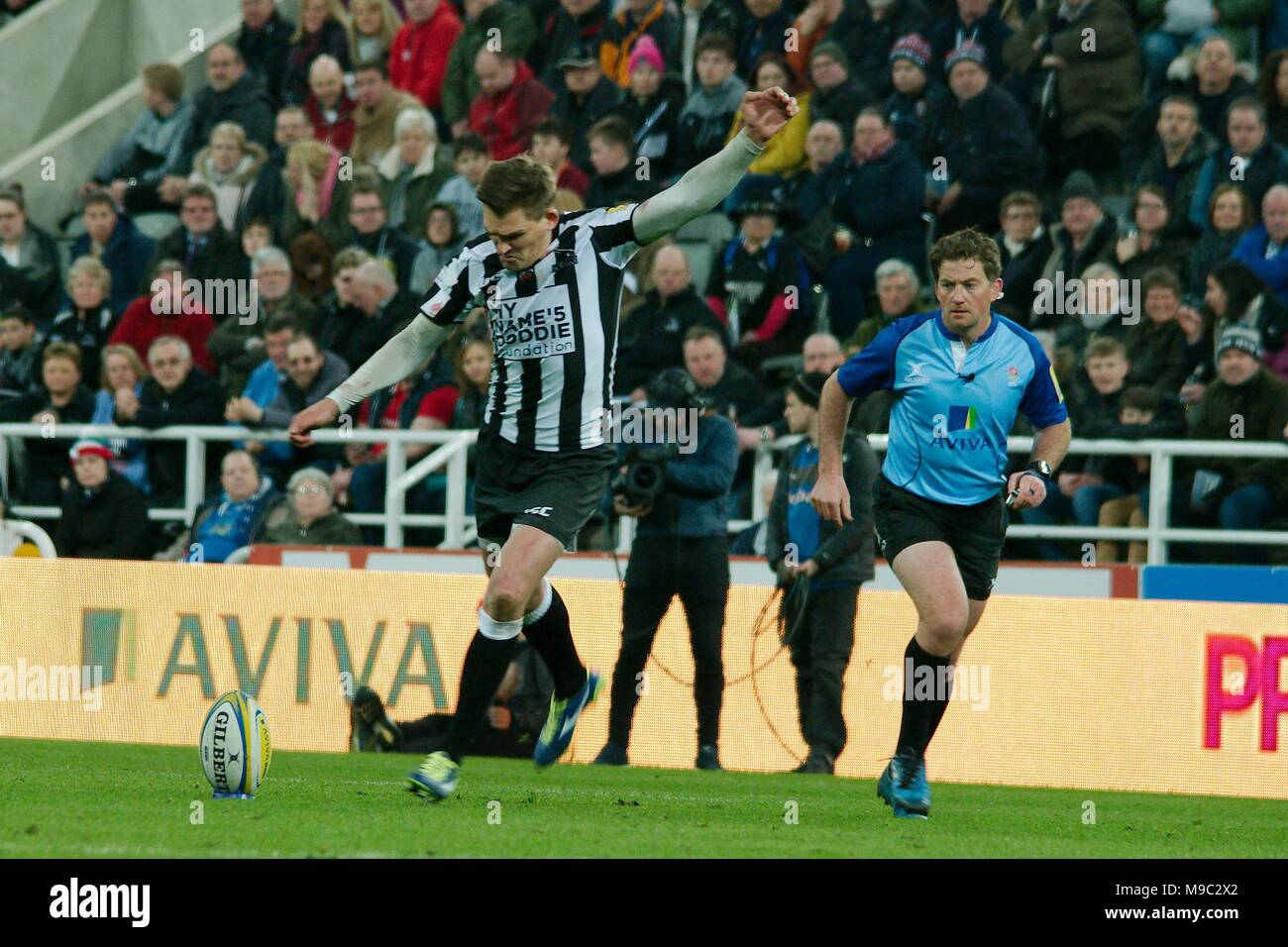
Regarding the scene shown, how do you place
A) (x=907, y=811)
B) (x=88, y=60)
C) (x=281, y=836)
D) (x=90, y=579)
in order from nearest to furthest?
(x=281, y=836)
(x=907, y=811)
(x=90, y=579)
(x=88, y=60)

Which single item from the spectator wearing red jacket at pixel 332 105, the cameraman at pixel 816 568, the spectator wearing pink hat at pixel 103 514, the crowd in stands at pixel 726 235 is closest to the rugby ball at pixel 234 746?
the cameraman at pixel 816 568

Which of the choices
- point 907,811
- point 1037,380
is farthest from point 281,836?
point 1037,380

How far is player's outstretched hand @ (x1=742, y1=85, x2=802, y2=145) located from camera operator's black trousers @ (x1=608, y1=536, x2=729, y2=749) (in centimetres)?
475

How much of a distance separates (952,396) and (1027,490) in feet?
2.06

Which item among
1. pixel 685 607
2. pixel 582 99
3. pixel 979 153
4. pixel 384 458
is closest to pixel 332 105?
pixel 582 99

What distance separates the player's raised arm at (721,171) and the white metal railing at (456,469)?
4.80 m

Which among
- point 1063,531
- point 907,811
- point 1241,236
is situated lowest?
point 907,811

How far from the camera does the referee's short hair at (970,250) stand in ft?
28.0

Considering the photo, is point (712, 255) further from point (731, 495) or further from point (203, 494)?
point (203, 494)

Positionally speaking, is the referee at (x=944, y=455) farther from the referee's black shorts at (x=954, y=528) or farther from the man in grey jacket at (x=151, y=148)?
the man in grey jacket at (x=151, y=148)

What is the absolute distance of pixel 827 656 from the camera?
40.4ft

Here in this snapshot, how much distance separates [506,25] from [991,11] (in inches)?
178

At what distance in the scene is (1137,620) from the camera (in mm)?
12109

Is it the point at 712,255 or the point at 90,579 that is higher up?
the point at 712,255
